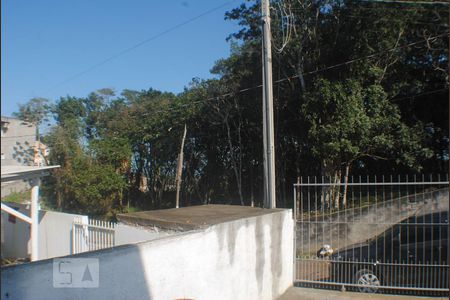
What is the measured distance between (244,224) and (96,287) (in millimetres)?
2457

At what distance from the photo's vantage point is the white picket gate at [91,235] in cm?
765

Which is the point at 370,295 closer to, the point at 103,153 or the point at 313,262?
the point at 313,262

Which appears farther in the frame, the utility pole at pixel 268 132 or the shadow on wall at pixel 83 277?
the utility pole at pixel 268 132

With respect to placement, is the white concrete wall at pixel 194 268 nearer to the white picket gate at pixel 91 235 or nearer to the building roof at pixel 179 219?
the building roof at pixel 179 219

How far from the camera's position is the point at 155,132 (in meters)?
21.7

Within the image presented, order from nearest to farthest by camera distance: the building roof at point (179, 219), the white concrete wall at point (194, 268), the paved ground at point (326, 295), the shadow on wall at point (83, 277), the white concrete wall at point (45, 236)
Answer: the shadow on wall at point (83, 277)
the white concrete wall at point (194, 268)
the building roof at point (179, 219)
the paved ground at point (326, 295)
the white concrete wall at point (45, 236)

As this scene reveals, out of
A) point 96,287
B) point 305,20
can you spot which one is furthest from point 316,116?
point 96,287

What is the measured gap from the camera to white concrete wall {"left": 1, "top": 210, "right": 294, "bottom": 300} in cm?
315

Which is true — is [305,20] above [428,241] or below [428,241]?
above

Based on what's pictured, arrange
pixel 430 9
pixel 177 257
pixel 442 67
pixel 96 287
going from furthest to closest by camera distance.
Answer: pixel 442 67, pixel 430 9, pixel 177 257, pixel 96 287

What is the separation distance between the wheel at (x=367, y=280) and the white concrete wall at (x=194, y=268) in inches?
46.3

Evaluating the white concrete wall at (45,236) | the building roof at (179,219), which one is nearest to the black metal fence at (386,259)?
the building roof at (179,219)

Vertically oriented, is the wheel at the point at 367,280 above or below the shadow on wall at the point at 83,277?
below

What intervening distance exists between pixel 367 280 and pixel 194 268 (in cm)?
369
